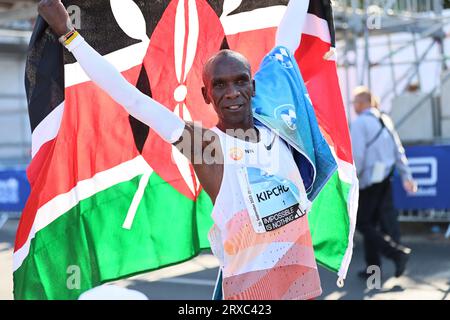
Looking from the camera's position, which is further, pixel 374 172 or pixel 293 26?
pixel 374 172

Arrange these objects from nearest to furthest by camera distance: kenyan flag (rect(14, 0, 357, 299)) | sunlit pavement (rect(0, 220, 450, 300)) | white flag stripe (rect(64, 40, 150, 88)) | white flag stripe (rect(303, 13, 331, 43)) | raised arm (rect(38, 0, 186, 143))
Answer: raised arm (rect(38, 0, 186, 143)) < kenyan flag (rect(14, 0, 357, 299)) < white flag stripe (rect(64, 40, 150, 88)) < white flag stripe (rect(303, 13, 331, 43)) < sunlit pavement (rect(0, 220, 450, 300))

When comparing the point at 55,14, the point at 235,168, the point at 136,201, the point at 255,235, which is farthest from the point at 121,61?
the point at 255,235

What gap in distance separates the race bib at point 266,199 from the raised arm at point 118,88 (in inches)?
11.8

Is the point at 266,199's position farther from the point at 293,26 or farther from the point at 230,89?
the point at 293,26

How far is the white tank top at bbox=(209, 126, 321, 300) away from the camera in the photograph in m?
2.79

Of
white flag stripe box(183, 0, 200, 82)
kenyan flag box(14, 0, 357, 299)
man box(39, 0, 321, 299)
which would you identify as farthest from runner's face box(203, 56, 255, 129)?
white flag stripe box(183, 0, 200, 82)

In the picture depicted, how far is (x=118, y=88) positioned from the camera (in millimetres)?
2789

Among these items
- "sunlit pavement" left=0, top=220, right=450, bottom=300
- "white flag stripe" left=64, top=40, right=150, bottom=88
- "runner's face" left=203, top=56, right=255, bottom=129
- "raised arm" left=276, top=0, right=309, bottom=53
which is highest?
"raised arm" left=276, top=0, right=309, bottom=53

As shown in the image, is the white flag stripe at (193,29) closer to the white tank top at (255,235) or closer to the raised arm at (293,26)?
the raised arm at (293,26)

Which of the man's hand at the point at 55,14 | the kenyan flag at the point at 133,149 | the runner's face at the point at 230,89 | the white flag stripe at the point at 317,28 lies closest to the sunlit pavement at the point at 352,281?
the kenyan flag at the point at 133,149

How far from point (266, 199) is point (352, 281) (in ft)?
16.3

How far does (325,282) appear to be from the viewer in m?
7.44

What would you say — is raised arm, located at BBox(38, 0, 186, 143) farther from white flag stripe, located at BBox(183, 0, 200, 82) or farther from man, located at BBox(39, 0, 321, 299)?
white flag stripe, located at BBox(183, 0, 200, 82)
